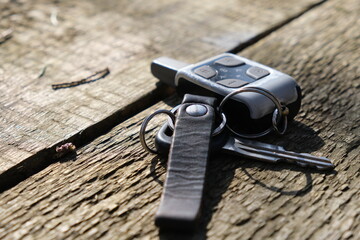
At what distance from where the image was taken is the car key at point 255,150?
101 centimetres

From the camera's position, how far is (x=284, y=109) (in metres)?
1.14

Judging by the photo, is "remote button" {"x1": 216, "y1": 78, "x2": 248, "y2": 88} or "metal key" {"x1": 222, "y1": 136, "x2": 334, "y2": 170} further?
"remote button" {"x1": 216, "y1": 78, "x2": 248, "y2": 88}

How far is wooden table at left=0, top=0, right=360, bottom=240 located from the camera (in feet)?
2.95

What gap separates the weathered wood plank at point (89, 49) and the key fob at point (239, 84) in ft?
0.57

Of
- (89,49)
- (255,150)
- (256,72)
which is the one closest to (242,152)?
(255,150)

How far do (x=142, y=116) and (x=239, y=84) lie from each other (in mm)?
305

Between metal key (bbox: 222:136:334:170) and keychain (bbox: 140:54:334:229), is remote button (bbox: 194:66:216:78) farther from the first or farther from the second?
metal key (bbox: 222:136:334:170)

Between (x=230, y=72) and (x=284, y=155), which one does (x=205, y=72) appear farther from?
(x=284, y=155)

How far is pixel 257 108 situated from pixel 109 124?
0.44 metres

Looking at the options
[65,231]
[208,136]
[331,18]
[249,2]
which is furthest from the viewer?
[249,2]

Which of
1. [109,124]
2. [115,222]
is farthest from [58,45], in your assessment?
[115,222]

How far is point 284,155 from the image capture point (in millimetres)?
1024

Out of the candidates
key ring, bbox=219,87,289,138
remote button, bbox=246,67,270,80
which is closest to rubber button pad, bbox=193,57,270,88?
remote button, bbox=246,67,270,80

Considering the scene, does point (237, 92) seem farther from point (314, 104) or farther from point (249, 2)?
point (249, 2)
